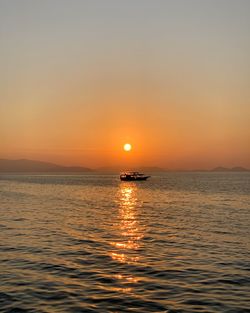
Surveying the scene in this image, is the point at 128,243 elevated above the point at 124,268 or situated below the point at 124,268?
below

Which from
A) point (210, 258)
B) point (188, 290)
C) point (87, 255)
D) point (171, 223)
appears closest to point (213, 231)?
point (171, 223)

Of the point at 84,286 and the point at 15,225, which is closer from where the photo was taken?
the point at 84,286

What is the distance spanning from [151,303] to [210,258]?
10.2m

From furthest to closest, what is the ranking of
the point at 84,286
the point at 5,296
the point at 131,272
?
the point at 131,272
the point at 84,286
the point at 5,296

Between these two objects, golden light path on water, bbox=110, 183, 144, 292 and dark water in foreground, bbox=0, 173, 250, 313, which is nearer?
dark water in foreground, bbox=0, 173, 250, 313

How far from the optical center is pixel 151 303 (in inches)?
711

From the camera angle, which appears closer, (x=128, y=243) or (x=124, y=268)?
(x=124, y=268)

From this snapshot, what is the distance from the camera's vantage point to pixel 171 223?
153 ft

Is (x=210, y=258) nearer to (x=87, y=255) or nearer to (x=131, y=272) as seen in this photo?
(x=131, y=272)

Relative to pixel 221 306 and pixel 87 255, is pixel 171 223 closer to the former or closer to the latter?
pixel 87 255

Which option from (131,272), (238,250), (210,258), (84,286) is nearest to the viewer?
(84,286)

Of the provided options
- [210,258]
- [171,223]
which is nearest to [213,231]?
[171,223]

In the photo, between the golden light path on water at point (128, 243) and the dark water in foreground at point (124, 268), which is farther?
the golden light path on water at point (128, 243)

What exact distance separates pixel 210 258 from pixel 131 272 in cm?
654
